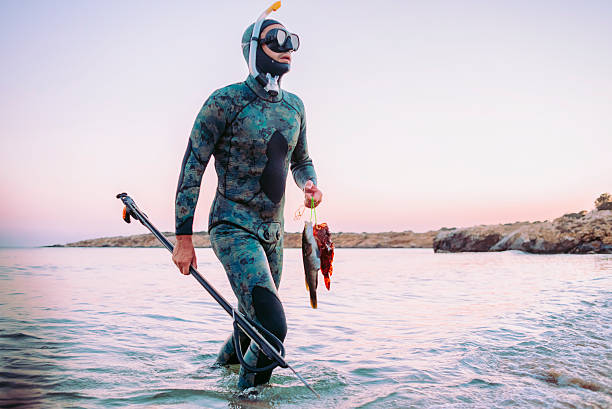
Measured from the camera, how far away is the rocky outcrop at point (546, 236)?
26353 millimetres

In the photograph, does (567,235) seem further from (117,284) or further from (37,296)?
(37,296)

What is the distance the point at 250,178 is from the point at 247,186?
0.22ft

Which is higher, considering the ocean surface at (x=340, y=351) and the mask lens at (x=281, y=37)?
the mask lens at (x=281, y=37)

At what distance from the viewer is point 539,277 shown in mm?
14242

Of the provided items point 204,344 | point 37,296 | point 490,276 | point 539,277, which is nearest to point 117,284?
point 37,296

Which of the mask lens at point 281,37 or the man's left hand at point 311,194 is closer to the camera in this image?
the mask lens at point 281,37

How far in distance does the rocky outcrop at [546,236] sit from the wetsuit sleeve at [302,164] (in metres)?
26.3

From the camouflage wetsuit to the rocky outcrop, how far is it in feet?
87.9

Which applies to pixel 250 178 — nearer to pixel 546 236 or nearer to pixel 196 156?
pixel 196 156

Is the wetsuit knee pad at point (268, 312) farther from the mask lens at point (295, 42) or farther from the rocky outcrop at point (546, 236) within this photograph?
the rocky outcrop at point (546, 236)

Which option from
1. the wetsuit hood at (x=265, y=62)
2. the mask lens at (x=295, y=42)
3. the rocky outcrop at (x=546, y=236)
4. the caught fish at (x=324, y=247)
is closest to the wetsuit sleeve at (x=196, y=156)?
the wetsuit hood at (x=265, y=62)

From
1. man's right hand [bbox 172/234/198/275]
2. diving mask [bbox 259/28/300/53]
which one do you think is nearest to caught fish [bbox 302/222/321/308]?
man's right hand [bbox 172/234/198/275]

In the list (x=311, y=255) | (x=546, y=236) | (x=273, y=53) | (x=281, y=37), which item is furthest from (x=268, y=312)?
(x=546, y=236)

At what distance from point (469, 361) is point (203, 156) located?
3.38 metres
